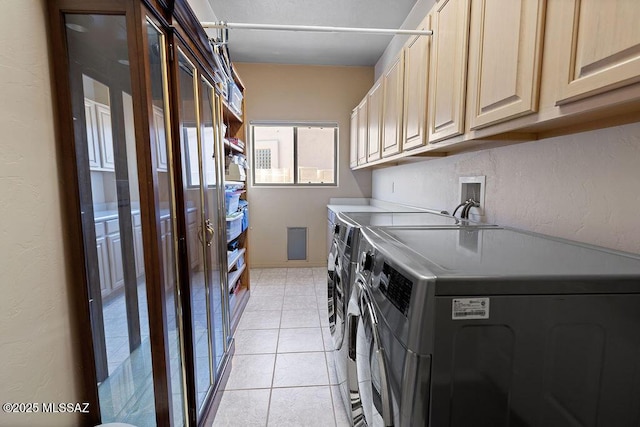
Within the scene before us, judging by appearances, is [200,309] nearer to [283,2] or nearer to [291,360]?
[291,360]

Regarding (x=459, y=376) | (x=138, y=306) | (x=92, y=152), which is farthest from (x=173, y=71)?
(x=459, y=376)

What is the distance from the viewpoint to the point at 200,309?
151 cm

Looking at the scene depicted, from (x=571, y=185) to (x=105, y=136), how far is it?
1.70 metres

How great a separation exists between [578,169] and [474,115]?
0.42m

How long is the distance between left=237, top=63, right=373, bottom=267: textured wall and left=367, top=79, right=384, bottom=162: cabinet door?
1.08 meters

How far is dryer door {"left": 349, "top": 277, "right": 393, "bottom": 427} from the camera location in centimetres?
85

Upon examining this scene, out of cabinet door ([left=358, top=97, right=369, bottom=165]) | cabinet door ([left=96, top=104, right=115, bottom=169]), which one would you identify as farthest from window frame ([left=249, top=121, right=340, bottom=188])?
cabinet door ([left=96, top=104, right=115, bottom=169])

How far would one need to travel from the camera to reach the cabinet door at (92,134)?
978mm

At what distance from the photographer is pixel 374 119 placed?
2818mm

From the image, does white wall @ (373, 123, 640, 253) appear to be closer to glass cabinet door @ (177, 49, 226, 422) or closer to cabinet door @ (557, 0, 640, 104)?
cabinet door @ (557, 0, 640, 104)

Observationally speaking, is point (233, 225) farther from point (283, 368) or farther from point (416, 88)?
point (416, 88)

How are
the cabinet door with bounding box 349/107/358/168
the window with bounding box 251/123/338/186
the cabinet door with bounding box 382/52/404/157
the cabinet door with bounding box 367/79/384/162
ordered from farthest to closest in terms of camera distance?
the window with bounding box 251/123/338/186 → the cabinet door with bounding box 349/107/358/168 → the cabinet door with bounding box 367/79/384/162 → the cabinet door with bounding box 382/52/404/157

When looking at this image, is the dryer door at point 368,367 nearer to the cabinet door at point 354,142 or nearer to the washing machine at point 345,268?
the washing machine at point 345,268

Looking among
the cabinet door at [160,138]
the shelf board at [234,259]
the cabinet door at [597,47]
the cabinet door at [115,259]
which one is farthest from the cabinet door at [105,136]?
the cabinet door at [597,47]
